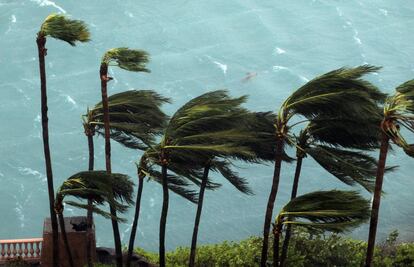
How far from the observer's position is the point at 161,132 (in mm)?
19484

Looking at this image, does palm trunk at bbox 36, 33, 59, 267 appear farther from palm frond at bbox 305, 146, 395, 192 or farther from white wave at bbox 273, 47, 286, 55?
white wave at bbox 273, 47, 286, 55

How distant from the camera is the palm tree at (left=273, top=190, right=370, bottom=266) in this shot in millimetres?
14959

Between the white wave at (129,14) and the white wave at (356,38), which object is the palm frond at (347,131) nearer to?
the white wave at (356,38)

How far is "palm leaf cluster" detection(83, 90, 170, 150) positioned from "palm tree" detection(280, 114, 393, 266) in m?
3.93

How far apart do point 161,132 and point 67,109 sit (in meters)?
57.0

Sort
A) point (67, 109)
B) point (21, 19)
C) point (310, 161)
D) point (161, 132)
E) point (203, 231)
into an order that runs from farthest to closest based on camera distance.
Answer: point (21, 19) → point (67, 109) → point (310, 161) → point (203, 231) → point (161, 132)

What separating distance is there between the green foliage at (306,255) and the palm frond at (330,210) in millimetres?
8421

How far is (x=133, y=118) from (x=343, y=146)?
5.53 metres

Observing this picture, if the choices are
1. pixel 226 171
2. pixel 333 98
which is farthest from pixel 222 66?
pixel 333 98

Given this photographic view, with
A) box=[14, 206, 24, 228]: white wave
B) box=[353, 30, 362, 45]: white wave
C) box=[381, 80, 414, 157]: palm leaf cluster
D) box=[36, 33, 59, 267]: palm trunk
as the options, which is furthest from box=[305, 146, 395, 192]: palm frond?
box=[353, 30, 362, 45]: white wave

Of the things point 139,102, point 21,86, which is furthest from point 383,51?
point 139,102

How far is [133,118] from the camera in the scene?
1962 centimetres

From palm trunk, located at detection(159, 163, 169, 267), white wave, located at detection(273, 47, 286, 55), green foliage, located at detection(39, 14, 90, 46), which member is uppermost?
green foliage, located at detection(39, 14, 90, 46)

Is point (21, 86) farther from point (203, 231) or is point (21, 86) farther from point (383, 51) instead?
point (383, 51)
